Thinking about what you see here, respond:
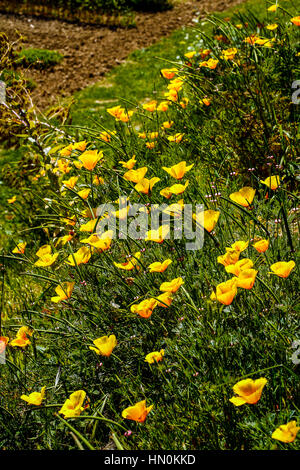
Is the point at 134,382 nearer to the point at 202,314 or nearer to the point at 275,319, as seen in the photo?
the point at 202,314

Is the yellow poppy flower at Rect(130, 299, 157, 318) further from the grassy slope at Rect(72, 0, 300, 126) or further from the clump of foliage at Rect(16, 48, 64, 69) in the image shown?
the clump of foliage at Rect(16, 48, 64, 69)

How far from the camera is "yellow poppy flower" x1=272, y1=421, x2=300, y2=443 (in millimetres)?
1229

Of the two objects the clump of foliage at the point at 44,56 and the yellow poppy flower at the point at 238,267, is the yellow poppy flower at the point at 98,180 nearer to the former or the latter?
the yellow poppy flower at the point at 238,267

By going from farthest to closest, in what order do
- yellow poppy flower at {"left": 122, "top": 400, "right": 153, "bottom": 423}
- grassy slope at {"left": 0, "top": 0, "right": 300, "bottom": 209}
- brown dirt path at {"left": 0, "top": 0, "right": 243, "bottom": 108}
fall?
brown dirt path at {"left": 0, "top": 0, "right": 243, "bottom": 108}, grassy slope at {"left": 0, "top": 0, "right": 300, "bottom": 209}, yellow poppy flower at {"left": 122, "top": 400, "right": 153, "bottom": 423}

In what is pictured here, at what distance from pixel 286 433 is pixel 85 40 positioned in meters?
9.93

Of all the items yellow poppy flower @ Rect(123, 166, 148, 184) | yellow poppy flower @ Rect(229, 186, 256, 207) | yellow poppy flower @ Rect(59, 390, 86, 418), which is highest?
yellow poppy flower @ Rect(123, 166, 148, 184)

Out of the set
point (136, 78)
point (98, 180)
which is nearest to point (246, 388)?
point (98, 180)

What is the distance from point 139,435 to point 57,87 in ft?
22.6

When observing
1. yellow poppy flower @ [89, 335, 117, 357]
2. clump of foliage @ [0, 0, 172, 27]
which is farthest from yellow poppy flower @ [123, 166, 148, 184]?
clump of foliage @ [0, 0, 172, 27]

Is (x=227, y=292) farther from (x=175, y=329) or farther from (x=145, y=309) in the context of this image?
(x=175, y=329)

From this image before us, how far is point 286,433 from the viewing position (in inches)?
48.9

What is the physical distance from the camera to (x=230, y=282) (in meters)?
1.55

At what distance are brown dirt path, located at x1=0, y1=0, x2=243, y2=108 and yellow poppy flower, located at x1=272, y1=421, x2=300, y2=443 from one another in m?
6.51

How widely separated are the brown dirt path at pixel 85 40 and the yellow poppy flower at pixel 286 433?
6.51 m
